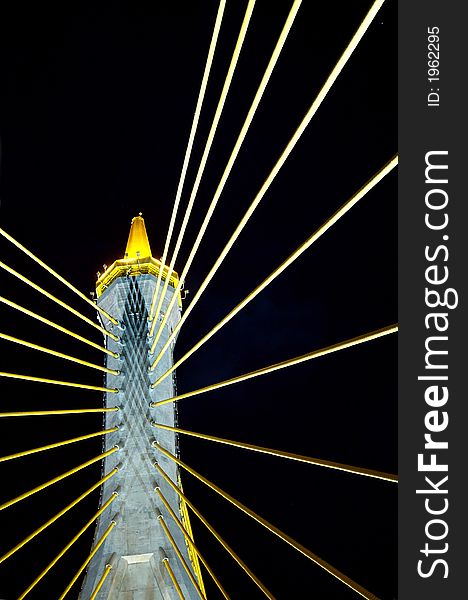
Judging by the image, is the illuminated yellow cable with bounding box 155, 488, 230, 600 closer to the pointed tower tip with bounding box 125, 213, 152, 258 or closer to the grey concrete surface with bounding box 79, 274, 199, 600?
the grey concrete surface with bounding box 79, 274, 199, 600

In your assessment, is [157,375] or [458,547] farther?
[157,375]

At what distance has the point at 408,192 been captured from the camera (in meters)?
7.76

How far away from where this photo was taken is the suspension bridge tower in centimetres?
1357

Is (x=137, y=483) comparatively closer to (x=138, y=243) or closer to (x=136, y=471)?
(x=136, y=471)

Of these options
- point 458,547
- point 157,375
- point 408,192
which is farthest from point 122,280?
point 458,547

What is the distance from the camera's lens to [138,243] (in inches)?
882

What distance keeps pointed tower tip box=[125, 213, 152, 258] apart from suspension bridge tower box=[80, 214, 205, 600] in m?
1.56

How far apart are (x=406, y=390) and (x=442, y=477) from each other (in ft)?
3.68

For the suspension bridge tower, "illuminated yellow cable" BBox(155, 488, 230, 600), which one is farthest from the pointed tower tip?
"illuminated yellow cable" BBox(155, 488, 230, 600)

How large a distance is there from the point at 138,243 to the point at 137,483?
9.98 meters

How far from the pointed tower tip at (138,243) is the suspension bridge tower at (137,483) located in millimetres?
1556

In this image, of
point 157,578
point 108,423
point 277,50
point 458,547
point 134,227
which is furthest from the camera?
point 134,227

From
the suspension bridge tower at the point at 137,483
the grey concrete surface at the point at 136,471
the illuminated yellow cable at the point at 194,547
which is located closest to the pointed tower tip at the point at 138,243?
the suspension bridge tower at the point at 137,483

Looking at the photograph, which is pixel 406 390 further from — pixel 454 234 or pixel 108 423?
pixel 108 423
